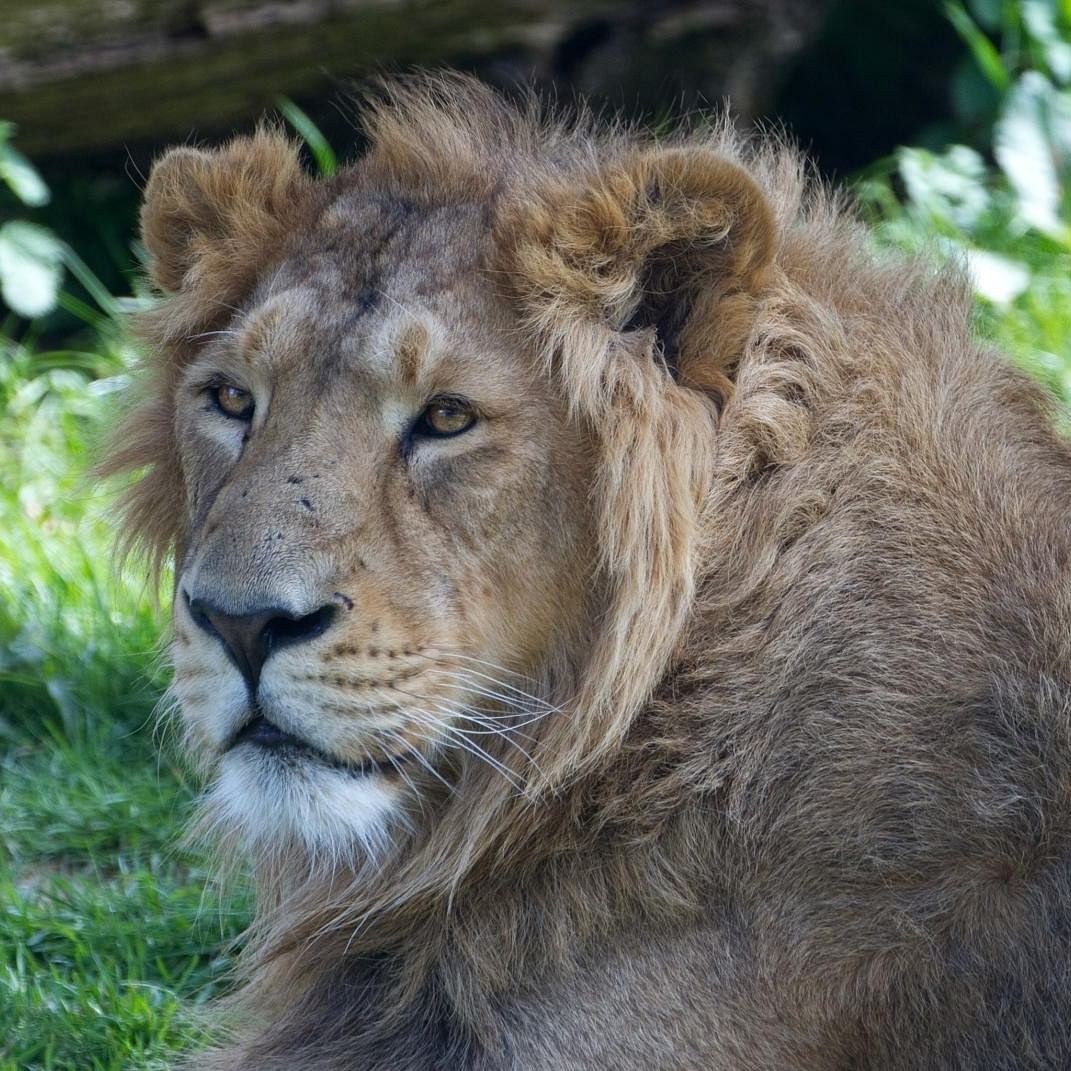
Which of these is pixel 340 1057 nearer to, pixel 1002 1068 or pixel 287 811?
pixel 287 811

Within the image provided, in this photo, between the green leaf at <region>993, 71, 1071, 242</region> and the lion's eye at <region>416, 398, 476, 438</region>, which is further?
the green leaf at <region>993, 71, 1071, 242</region>

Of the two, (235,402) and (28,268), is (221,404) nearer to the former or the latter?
(235,402)

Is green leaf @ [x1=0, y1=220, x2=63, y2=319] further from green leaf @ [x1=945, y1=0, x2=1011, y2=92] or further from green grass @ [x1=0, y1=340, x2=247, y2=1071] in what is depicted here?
green leaf @ [x1=945, y1=0, x2=1011, y2=92]

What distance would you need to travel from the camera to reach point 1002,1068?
2.94 meters

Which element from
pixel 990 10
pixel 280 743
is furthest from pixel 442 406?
pixel 990 10

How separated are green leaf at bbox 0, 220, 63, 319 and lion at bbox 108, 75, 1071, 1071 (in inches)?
122

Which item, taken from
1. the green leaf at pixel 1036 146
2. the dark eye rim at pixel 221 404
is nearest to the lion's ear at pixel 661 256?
the dark eye rim at pixel 221 404

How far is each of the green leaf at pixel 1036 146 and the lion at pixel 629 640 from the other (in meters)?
2.93

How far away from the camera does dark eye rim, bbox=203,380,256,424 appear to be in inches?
134

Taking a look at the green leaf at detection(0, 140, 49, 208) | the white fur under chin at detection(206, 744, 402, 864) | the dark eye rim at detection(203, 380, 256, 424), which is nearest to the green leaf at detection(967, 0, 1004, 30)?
the green leaf at detection(0, 140, 49, 208)

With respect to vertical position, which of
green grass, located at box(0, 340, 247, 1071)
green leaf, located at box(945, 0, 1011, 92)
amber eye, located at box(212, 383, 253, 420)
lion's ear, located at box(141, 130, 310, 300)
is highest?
green leaf, located at box(945, 0, 1011, 92)

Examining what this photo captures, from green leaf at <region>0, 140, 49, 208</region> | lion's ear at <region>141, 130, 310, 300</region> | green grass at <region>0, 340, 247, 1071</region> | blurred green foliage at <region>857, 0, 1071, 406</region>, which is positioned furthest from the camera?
green leaf at <region>0, 140, 49, 208</region>

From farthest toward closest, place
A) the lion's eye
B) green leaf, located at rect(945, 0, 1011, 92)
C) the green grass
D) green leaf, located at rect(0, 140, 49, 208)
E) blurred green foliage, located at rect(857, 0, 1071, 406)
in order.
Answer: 1. green leaf, located at rect(945, 0, 1011, 92)
2. green leaf, located at rect(0, 140, 49, 208)
3. blurred green foliage, located at rect(857, 0, 1071, 406)
4. the green grass
5. the lion's eye

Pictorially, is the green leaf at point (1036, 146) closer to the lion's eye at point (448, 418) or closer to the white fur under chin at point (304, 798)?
the lion's eye at point (448, 418)
